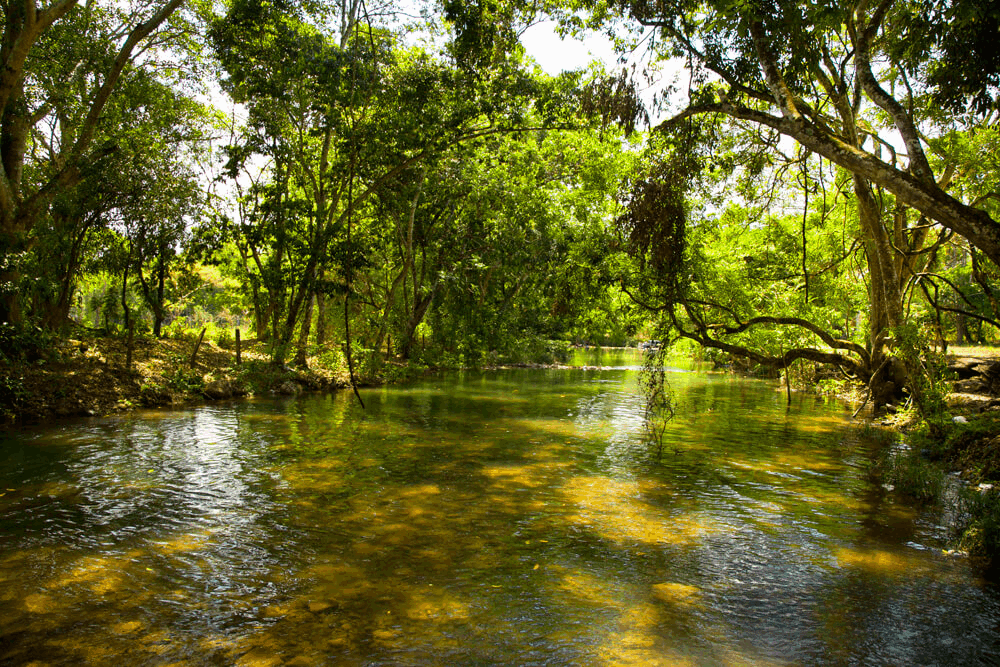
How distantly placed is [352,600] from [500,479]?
4.23 meters

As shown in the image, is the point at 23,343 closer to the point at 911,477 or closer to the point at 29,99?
the point at 29,99

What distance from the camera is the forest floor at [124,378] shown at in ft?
40.1

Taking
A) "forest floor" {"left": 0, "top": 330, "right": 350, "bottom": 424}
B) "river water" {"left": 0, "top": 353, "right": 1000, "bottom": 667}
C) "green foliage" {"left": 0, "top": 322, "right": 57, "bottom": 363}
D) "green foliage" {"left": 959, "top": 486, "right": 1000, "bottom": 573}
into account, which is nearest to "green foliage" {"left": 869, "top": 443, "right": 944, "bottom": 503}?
"river water" {"left": 0, "top": 353, "right": 1000, "bottom": 667}

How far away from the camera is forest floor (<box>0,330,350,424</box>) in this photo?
40.1ft

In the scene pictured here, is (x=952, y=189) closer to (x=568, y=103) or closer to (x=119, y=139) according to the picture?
(x=568, y=103)

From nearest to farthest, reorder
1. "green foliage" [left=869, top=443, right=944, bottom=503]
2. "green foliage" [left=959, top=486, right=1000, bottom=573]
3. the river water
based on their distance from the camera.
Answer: the river water
"green foliage" [left=959, top=486, right=1000, bottom=573]
"green foliage" [left=869, top=443, right=944, bottom=503]

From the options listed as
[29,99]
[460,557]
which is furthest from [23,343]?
[460,557]

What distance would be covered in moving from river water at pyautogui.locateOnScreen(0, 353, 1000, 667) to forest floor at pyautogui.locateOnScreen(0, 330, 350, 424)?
147 cm

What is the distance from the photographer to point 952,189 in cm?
1675

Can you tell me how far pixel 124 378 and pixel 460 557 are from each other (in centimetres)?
1275

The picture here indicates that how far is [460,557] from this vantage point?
579 cm

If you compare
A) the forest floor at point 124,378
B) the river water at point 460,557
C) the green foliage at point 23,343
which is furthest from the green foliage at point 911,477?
the green foliage at point 23,343

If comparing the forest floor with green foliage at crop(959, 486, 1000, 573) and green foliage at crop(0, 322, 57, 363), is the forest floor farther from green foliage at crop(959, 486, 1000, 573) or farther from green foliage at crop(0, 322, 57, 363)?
green foliage at crop(959, 486, 1000, 573)

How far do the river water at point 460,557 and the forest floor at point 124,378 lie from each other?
1.47 meters
